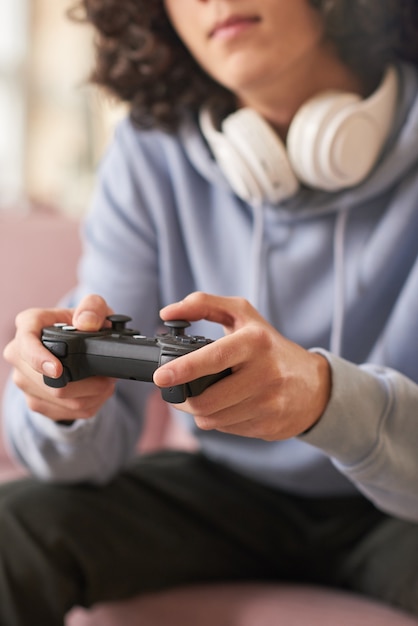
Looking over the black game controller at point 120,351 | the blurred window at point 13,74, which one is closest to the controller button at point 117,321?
the black game controller at point 120,351

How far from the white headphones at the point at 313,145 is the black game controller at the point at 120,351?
265 mm

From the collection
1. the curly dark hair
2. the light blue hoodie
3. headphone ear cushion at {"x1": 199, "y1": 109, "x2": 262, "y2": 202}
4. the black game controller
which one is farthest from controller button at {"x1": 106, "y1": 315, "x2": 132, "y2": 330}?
the curly dark hair

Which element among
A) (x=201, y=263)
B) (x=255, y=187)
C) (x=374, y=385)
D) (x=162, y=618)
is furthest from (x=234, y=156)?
(x=162, y=618)

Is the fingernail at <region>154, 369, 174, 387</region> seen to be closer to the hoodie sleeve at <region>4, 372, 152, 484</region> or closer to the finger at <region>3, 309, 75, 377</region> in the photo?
the finger at <region>3, 309, 75, 377</region>

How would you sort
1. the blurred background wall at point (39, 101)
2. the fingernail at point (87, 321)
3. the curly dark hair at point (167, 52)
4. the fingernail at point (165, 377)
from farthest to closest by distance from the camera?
the blurred background wall at point (39, 101), the curly dark hair at point (167, 52), the fingernail at point (87, 321), the fingernail at point (165, 377)

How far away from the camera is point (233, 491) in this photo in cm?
92

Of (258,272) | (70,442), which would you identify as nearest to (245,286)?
(258,272)

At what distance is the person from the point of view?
0.77m

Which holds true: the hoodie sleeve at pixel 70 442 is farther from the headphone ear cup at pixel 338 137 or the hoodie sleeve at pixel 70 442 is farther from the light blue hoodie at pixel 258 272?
the headphone ear cup at pixel 338 137

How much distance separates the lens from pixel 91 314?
63 centimetres

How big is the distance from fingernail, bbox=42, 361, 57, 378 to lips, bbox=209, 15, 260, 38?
398mm

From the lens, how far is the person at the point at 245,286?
77cm

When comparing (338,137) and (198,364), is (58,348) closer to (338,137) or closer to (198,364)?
(198,364)

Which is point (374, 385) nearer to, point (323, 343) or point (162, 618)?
point (323, 343)
